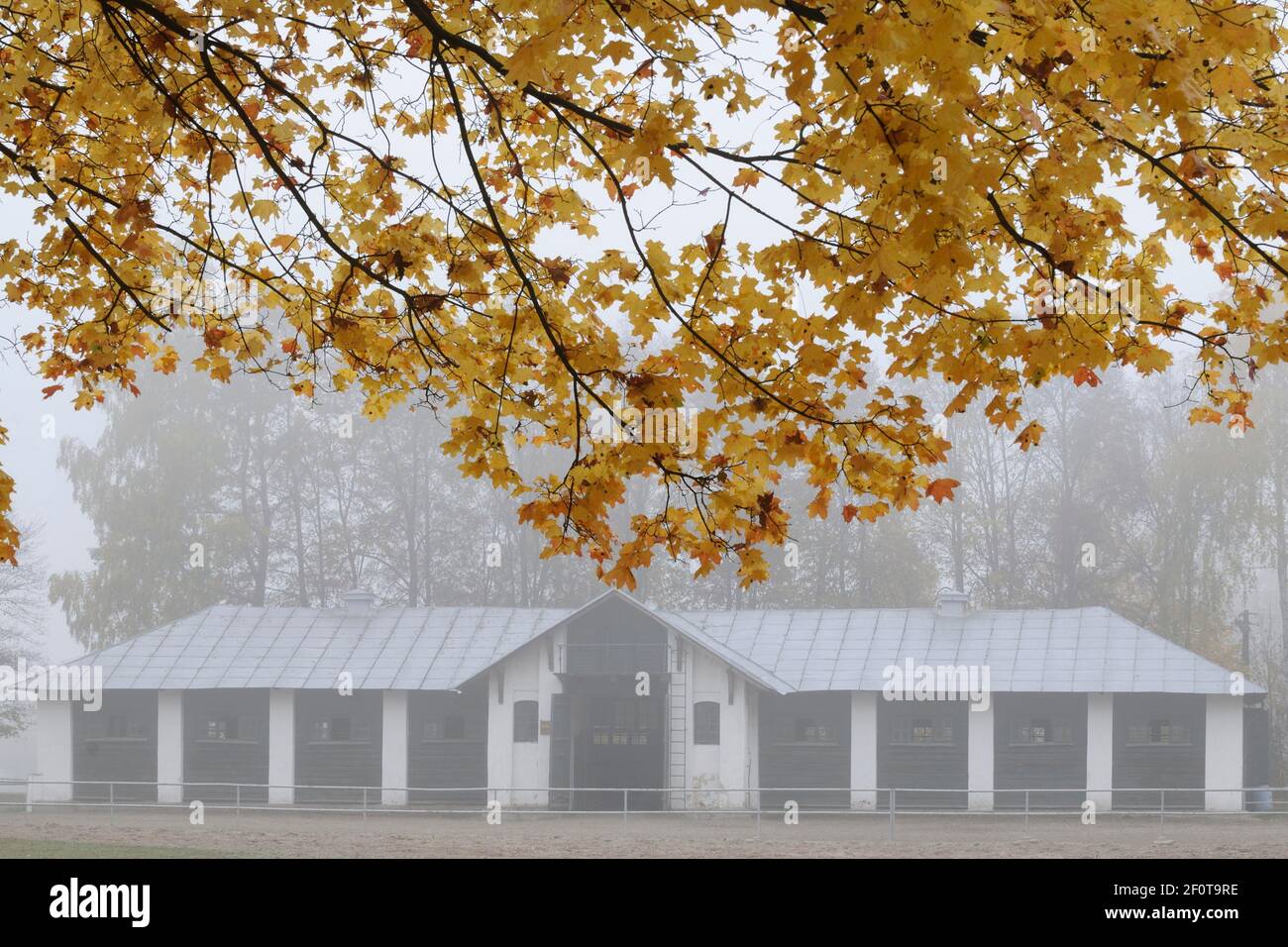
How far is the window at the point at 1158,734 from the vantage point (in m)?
33.5

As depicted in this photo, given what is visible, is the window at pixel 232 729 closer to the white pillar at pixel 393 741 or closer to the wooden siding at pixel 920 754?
the white pillar at pixel 393 741

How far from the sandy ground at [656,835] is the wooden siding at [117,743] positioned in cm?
219

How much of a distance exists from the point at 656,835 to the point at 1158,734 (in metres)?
12.9

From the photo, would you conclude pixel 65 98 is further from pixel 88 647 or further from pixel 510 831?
pixel 88 647

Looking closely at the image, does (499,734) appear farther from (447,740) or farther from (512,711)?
(447,740)

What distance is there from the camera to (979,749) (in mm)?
34156

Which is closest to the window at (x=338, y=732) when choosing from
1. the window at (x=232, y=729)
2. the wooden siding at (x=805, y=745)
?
the window at (x=232, y=729)

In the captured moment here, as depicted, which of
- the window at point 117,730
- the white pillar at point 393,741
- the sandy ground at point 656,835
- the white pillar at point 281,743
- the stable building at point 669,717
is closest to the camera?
the sandy ground at point 656,835

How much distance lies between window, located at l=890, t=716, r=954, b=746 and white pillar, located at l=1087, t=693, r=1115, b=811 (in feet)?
10.1

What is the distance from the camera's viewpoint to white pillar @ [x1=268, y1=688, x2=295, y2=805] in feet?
116

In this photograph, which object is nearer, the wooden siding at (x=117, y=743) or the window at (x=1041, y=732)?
the window at (x=1041, y=732)
